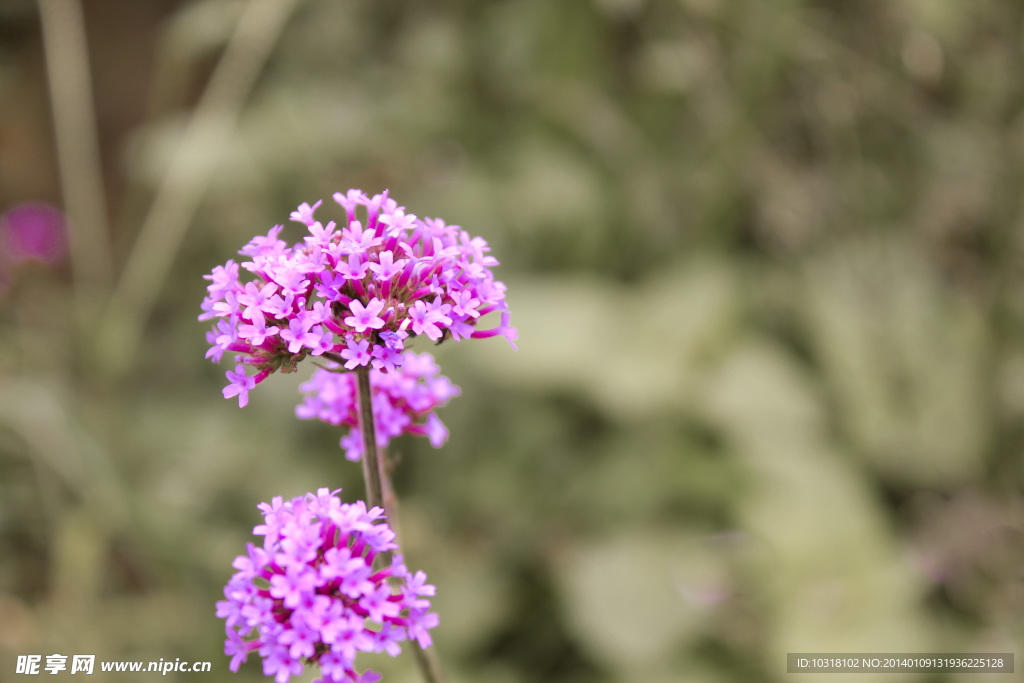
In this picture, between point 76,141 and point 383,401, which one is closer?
point 383,401

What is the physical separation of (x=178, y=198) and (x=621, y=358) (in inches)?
58.7

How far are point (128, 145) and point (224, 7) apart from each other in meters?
1.42

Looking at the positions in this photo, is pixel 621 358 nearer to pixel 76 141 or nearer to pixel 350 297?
pixel 350 297

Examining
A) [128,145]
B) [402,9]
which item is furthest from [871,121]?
[128,145]

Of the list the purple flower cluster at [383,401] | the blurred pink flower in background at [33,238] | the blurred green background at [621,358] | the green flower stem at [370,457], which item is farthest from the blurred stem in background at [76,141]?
the green flower stem at [370,457]

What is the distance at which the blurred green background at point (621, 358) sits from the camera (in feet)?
6.78

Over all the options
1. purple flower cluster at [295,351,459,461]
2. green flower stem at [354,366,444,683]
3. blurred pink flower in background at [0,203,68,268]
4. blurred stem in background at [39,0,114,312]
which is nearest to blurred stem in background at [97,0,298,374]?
blurred stem in background at [39,0,114,312]

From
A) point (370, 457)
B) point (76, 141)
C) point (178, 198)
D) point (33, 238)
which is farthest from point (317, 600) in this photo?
point (33, 238)

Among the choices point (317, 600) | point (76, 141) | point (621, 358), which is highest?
point (76, 141)

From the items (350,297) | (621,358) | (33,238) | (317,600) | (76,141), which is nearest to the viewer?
(317,600)

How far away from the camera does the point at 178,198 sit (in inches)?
94.0

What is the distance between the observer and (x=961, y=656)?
1.94 m

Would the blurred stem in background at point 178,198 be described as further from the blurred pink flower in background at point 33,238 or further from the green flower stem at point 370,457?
the green flower stem at point 370,457

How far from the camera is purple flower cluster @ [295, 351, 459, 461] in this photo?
0.94 m
